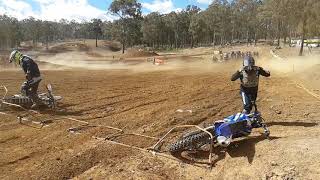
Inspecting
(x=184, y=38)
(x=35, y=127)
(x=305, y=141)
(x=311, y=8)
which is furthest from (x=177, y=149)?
(x=184, y=38)

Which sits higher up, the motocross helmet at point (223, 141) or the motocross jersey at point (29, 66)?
the motocross jersey at point (29, 66)

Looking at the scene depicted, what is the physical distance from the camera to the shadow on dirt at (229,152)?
883cm

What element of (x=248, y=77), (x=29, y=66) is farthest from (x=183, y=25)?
(x=248, y=77)

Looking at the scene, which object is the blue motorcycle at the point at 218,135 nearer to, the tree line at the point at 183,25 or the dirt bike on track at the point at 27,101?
the dirt bike on track at the point at 27,101

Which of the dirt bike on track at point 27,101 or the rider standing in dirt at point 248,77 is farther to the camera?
the dirt bike on track at point 27,101

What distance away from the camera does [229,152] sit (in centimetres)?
904

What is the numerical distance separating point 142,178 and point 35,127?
500 centimetres

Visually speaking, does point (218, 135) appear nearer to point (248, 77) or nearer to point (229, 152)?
point (229, 152)

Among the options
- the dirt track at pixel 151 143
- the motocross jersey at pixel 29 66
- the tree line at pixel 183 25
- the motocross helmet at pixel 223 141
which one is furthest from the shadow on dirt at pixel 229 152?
the tree line at pixel 183 25

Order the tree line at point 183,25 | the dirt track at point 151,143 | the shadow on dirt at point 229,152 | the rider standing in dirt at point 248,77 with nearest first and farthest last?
the dirt track at point 151,143 → the shadow on dirt at point 229,152 → the rider standing in dirt at point 248,77 → the tree line at point 183,25

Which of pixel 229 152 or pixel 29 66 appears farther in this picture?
pixel 29 66

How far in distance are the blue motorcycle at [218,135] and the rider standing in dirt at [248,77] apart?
3.96ft

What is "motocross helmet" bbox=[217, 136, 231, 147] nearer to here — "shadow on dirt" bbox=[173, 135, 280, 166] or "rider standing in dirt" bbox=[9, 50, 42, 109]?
"shadow on dirt" bbox=[173, 135, 280, 166]

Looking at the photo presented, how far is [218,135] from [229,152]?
0.42m
